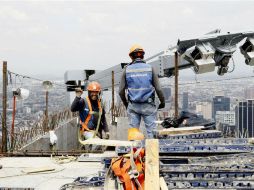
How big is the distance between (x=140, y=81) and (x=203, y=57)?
1.90m

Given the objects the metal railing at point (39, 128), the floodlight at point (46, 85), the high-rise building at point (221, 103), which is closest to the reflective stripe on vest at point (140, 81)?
the metal railing at point (39, 128)

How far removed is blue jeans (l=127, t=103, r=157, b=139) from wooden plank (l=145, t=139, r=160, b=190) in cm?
186

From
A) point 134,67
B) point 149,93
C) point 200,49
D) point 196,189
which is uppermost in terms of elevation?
point 200,49

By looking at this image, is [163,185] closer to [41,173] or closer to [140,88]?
[140,88]

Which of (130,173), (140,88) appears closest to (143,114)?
(140,88)

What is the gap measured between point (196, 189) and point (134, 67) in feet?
8.67

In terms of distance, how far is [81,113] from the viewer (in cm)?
867

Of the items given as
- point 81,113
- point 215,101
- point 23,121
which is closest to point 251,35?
point 81,113

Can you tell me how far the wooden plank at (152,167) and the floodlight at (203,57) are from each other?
3.43 meters

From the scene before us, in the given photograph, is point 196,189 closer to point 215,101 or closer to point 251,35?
point 251,35

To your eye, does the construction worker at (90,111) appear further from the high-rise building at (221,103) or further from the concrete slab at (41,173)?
the high-rise building at (221,103)

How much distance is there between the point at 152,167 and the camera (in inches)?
181

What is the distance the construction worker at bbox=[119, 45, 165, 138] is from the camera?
6.67 meters

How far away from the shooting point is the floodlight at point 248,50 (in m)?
8.55
